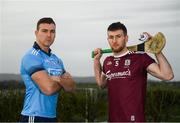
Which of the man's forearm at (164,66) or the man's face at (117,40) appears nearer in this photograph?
the man's forearm at (164,66)

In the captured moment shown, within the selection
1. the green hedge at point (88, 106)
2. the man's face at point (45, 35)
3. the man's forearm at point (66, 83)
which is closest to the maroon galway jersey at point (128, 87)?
the man's forearm at point (66, 83)

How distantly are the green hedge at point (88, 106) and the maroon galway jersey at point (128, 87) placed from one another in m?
3.02

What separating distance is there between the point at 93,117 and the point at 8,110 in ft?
4.89

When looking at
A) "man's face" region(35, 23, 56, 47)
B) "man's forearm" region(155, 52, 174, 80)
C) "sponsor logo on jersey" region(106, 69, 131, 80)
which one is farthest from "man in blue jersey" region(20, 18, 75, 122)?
"man's forearm" region(155, 52, 174, 80)

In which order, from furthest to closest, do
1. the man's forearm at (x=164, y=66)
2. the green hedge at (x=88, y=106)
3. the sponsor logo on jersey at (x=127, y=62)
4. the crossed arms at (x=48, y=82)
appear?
the green hedge at (x=88, y=106) < the sponsor logo on jersey at (x=127, y=62) < the man's forearm at (x=164, y=66) < the crossed arms at (x=48, y=82)

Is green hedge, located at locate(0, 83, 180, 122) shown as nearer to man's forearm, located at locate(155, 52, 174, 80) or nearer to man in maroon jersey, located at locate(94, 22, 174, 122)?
man in maroon jersey, located at locate(94, 22, 174, 122)

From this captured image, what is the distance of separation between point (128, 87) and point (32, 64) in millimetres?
723

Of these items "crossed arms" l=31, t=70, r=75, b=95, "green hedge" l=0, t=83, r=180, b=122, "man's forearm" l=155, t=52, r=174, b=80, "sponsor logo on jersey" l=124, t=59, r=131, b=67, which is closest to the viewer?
"crossed arms" l=31, t=70, r=75, b=95

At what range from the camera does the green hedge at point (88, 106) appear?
6164 millimetres

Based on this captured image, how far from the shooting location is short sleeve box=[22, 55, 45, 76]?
264 centimetres

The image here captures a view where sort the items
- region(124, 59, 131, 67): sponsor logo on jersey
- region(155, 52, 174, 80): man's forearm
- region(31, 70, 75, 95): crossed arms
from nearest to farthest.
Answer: region(31, 70, 75, 95): crossed arms
region(155, 52, 174, 80): man's forearm
region(124, 59, 131, 67): sponsor logo on jersey

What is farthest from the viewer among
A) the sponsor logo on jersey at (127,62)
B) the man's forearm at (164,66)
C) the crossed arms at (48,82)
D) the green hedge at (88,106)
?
the green hedge at (88,106)

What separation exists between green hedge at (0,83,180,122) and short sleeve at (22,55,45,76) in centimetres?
303

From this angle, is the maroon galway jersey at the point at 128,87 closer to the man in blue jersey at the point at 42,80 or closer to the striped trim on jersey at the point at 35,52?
the man in blue jersey at the point at 42,80
